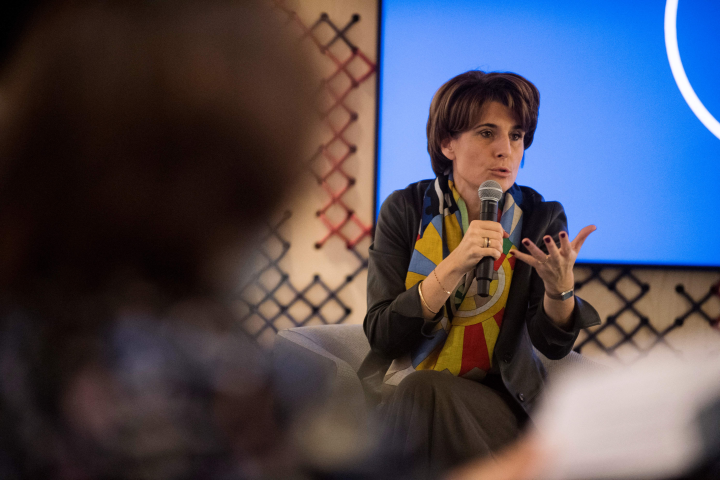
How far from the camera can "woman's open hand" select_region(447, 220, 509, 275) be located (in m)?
0.47

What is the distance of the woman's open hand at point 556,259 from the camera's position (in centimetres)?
46

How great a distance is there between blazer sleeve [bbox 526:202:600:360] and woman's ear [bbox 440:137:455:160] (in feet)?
0.45

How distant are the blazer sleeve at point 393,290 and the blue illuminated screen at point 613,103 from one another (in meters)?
0.52

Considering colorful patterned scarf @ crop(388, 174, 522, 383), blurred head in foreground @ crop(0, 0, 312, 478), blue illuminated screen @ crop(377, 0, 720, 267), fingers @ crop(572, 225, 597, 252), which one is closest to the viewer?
blurred head in foreground @ crop(0, 0, 312, 478)

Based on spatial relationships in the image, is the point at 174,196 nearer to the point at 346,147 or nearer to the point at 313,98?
the point at 313,98

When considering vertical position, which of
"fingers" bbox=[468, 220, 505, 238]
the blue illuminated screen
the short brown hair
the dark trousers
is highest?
the blue illuminated screen

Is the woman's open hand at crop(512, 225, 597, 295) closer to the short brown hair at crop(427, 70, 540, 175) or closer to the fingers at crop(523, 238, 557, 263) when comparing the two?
the fingers at crop(523, 238, 557, 263)

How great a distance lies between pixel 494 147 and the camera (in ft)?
1.81

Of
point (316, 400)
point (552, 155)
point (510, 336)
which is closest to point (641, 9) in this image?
point (552, 155)

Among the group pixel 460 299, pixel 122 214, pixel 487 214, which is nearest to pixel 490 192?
pixel 487 214

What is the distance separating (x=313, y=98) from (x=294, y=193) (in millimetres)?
47

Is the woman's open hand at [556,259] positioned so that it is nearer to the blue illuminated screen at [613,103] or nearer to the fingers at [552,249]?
the fingers at [552,249]

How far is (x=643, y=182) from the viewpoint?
1024 millimetres

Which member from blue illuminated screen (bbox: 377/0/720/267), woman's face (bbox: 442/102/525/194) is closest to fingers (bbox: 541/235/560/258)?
woman's face (bbox: 442/102/525/194)
